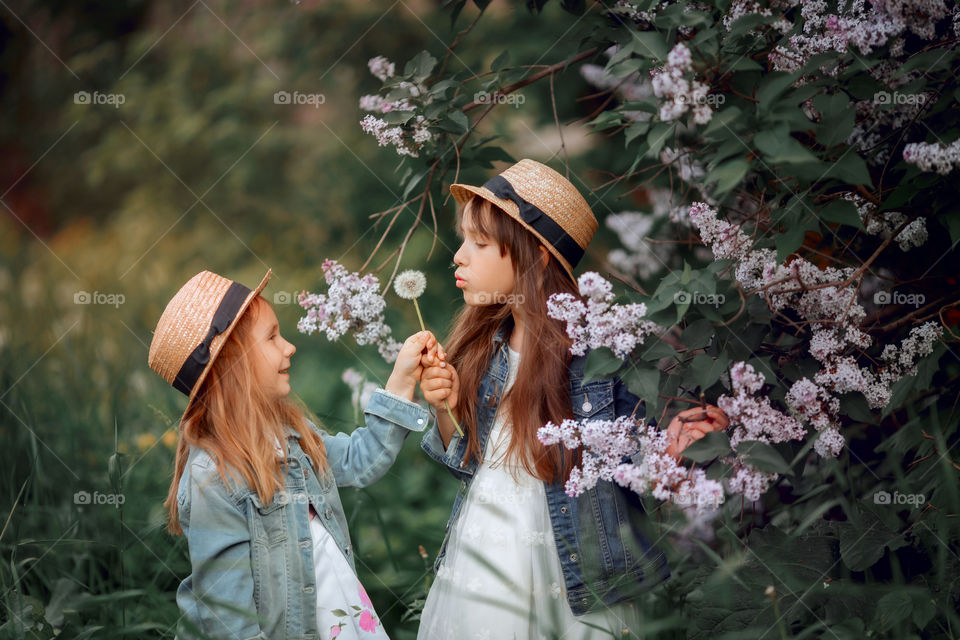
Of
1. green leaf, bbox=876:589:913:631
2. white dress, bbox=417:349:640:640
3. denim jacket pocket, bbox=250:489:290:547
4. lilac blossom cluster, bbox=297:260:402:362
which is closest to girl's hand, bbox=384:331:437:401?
lilac blossom cluster, bbox=297:260:402:362

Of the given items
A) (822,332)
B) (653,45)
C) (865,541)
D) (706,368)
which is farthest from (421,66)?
(865,541)

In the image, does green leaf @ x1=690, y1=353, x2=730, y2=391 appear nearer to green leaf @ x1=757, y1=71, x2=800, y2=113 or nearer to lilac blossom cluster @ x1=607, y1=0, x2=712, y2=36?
green leaf @ x1=757, y1=71, x2=800, y2=113

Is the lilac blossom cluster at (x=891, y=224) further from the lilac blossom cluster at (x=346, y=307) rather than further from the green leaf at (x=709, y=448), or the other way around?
the lilac blossom cluster at (x=346, y=307)

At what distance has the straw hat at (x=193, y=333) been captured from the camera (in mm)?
1785

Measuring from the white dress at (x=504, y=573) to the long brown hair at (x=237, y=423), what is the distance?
1.55ft

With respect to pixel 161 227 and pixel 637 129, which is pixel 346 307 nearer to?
pixel 637 129

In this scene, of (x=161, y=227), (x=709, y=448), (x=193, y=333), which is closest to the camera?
(x=709, y=448)

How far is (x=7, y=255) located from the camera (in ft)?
13.7

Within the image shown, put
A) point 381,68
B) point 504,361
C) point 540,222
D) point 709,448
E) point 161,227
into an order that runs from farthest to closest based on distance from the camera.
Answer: point 161,227, point 381,68, point 504,361, point 540,222, point 709,448

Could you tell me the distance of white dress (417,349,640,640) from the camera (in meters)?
1.82

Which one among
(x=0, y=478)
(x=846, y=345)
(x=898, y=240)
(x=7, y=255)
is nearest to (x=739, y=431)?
(x=846, y=345)

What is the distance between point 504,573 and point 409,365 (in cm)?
54

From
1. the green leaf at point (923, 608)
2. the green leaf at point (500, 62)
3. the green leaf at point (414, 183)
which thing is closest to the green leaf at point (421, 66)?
the green leaf at point (500, 62)

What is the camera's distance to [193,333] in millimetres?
1789
